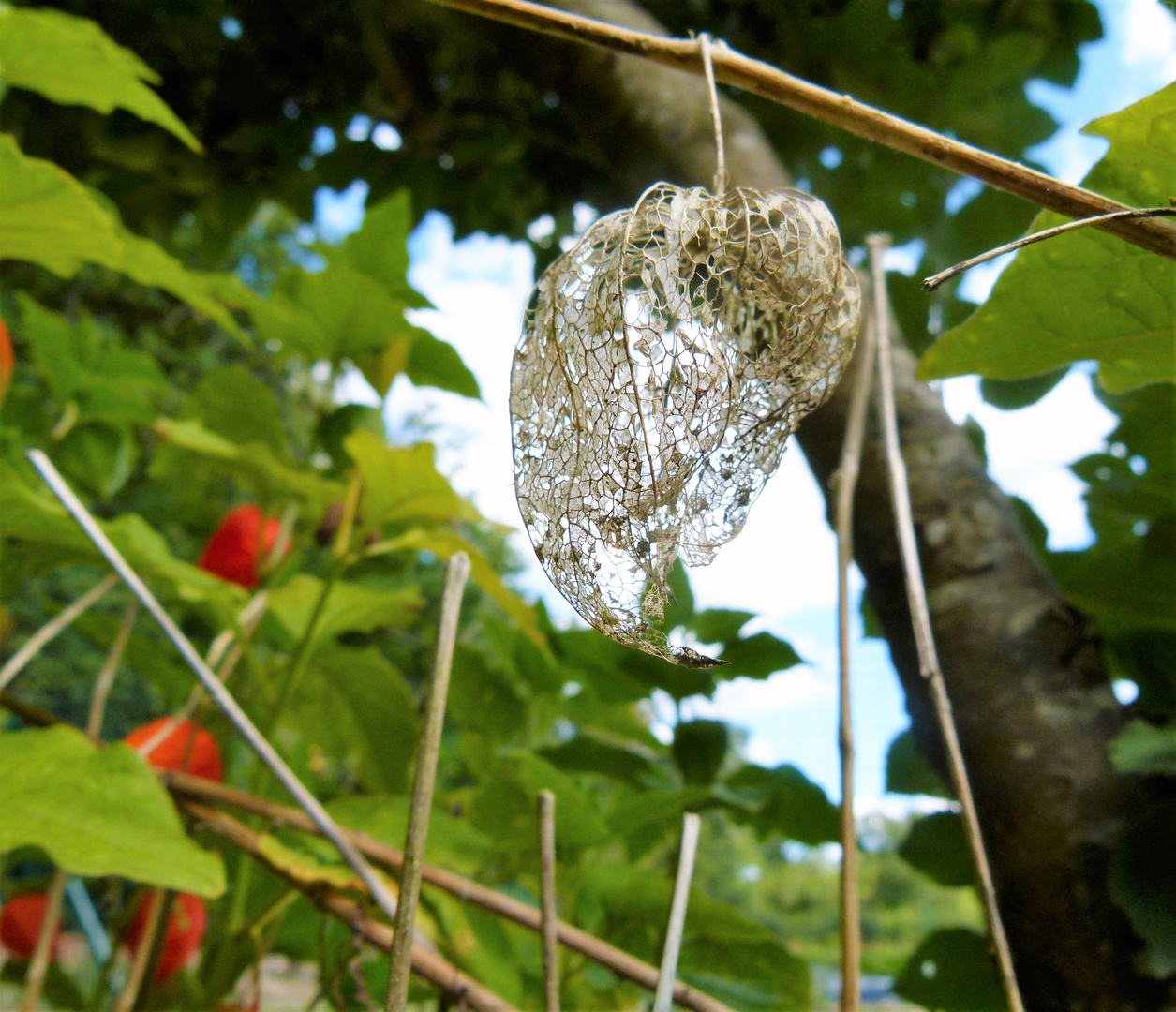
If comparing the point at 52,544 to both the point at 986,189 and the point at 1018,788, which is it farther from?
the point at 986,189

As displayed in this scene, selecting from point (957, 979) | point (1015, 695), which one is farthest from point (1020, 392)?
point (957, 979)

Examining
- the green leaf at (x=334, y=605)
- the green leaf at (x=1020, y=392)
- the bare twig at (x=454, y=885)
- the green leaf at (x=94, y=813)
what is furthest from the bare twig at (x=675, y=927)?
the green leaf at (x=1020, y=392)

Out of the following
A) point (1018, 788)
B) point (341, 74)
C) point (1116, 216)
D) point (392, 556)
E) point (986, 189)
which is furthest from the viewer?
point (341, 74)

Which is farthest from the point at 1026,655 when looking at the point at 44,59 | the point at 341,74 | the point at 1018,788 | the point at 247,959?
the point at 341,74

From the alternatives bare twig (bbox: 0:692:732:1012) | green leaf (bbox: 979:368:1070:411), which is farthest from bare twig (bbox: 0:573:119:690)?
green leaf (bbox: 979:368:1070:411)

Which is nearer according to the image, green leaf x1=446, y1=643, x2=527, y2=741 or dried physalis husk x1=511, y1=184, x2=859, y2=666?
dried physalis husk x1=511, y1=184, x2=859, y2=666

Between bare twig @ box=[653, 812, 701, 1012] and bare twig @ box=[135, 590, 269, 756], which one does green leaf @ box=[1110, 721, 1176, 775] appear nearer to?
bare twig @ box=[653, 812, 701, 1012]
